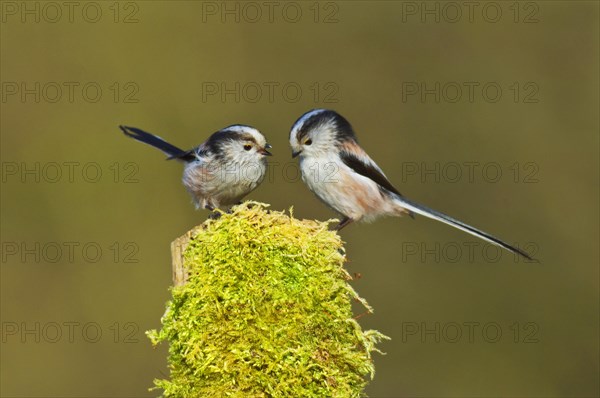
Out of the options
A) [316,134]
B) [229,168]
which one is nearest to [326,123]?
[316,134]

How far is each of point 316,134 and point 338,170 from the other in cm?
33

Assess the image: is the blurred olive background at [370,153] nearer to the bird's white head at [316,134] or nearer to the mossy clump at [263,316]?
the bird's white head at [316,134]

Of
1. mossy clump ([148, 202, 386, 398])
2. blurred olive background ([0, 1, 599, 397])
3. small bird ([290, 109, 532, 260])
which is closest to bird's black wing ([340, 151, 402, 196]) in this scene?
small bird ([290, 109, 532, 260])

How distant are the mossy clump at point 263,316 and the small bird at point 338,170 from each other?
2466 mm

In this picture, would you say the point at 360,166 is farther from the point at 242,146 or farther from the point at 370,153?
the point at 370,153

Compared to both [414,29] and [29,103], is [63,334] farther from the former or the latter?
[414,29]

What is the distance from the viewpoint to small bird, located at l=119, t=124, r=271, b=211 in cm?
611

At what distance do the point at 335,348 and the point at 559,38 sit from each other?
8.61 meters

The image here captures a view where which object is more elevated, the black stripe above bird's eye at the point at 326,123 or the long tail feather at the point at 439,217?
the black stripe above bird's eye at the point at 326,123

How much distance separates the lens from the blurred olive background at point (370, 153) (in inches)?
390

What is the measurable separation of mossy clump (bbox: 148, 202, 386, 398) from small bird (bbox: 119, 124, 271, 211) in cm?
217

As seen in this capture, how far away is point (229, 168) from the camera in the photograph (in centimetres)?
614

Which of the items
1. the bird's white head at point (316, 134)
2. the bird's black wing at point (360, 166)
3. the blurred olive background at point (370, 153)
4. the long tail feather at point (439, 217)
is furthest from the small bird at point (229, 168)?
the blurred olive background at point (370, 153)

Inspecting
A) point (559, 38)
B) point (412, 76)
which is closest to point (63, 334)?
point (412, 76)
